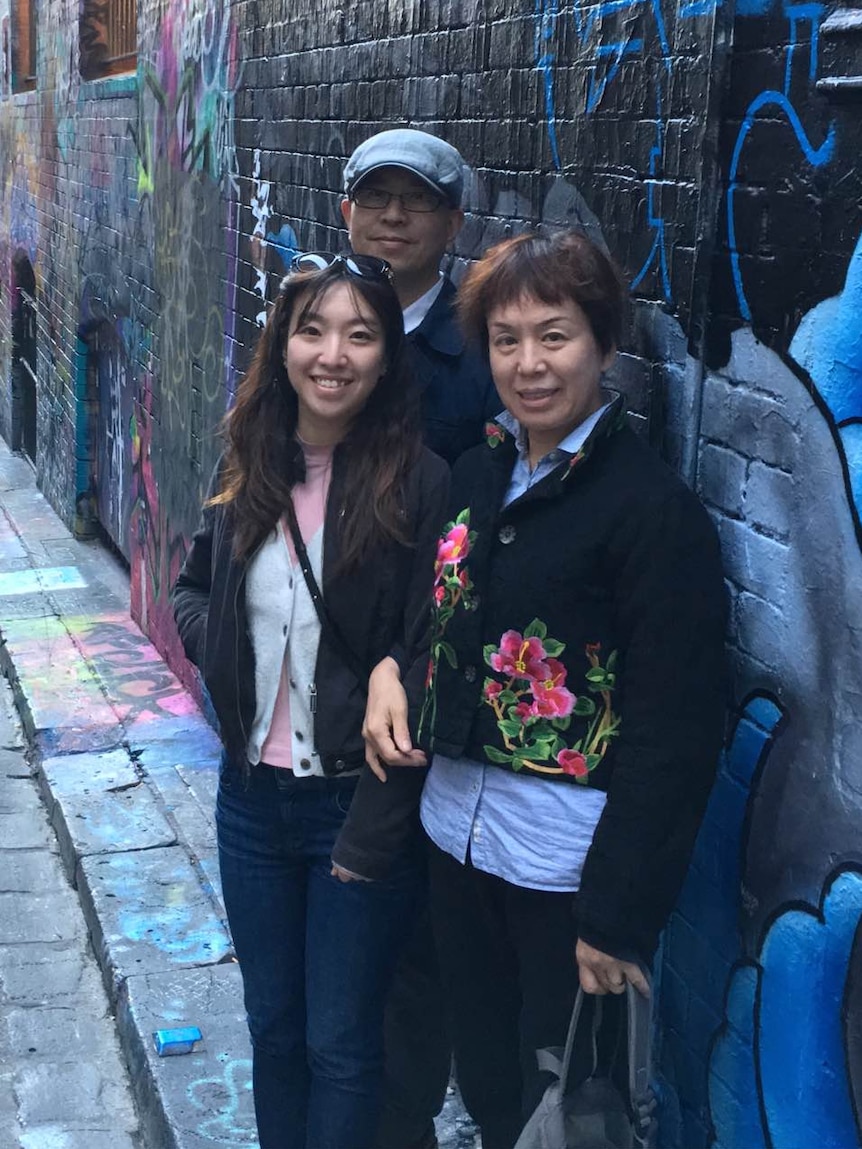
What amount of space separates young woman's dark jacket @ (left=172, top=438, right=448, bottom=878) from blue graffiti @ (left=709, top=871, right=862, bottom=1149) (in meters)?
0.66

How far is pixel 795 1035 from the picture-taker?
240 centimetres

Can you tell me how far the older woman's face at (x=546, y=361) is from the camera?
2.28m

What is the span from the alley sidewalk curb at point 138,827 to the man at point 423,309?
59 cm

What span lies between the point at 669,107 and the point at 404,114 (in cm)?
147

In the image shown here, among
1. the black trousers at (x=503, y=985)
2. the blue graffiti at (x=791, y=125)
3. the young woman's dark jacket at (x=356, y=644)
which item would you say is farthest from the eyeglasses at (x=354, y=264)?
the black trousers at (x=503, y=985)

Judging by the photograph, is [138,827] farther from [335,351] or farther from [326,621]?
[335,351]

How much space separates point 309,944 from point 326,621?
61cm

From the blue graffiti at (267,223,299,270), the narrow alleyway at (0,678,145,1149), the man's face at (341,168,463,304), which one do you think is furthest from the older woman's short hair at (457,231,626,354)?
the blue graffiti at (267,223,299,270)

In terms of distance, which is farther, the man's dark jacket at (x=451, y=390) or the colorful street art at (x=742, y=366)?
the man's dark jacket at (x=451, y=390)

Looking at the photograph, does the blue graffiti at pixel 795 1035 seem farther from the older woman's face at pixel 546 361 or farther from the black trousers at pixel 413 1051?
the older woman's face at pixel 546 361

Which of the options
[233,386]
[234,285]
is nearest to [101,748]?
[233,386]

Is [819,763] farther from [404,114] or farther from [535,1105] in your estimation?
[404,114]

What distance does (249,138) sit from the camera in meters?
5.52

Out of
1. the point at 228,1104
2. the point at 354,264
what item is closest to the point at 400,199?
the point at 354,264
